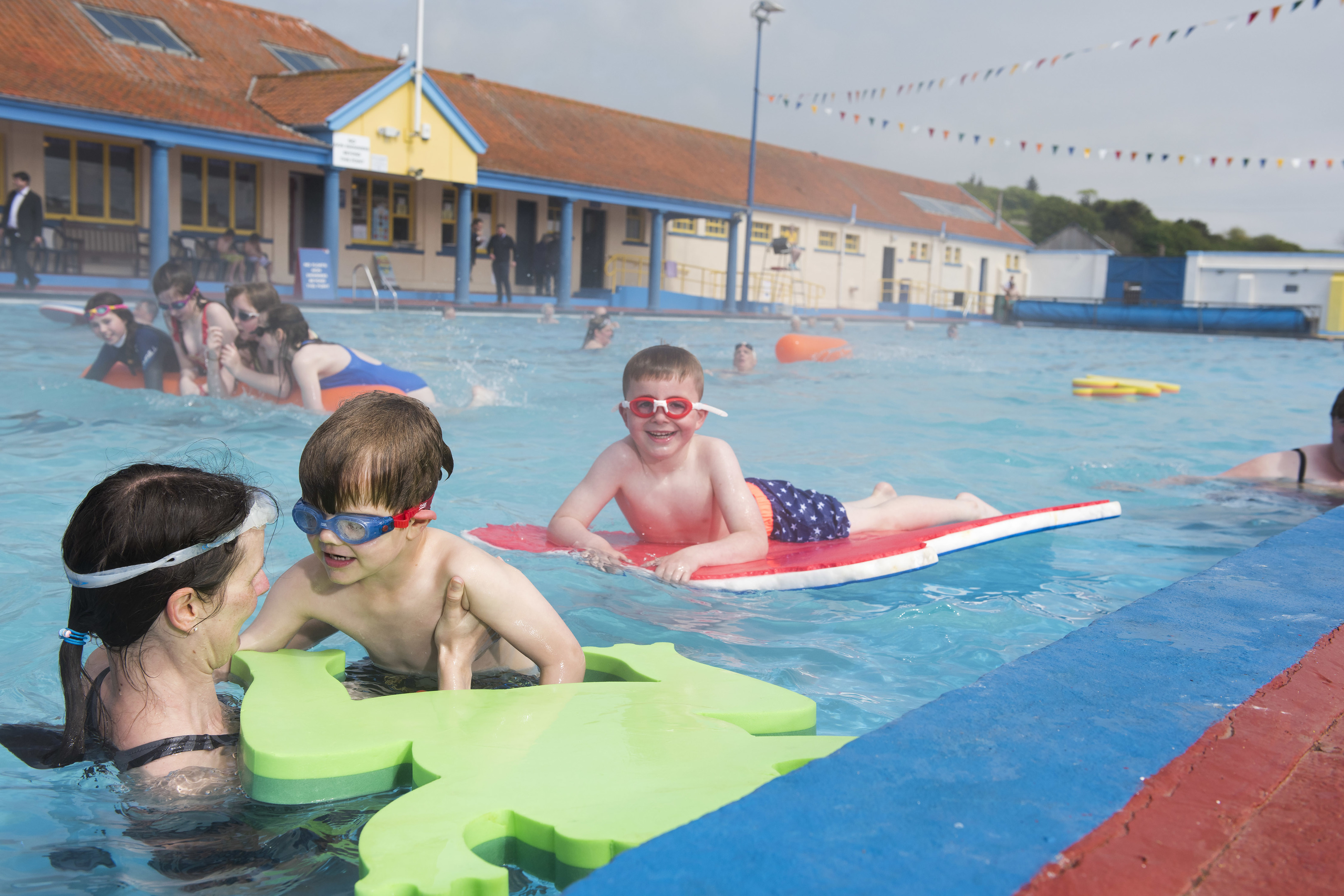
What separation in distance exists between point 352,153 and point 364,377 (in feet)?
41.7

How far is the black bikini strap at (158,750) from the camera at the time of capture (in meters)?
2.05

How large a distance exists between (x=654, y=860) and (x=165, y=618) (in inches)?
46.5

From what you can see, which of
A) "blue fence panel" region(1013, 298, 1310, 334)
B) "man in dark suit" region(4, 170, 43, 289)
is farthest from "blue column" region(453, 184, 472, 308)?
"blue fence panel" region(1013, 298, 1310, 334)

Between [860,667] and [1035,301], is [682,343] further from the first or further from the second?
[1035,301]

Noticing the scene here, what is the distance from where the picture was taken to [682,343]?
16266mm

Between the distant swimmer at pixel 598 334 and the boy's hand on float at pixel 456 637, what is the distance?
11145 millimetres

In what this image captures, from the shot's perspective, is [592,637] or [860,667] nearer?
[860,667]

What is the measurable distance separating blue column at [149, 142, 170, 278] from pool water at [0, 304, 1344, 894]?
302cm

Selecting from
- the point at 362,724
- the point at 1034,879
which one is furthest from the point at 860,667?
the point at 1034,879

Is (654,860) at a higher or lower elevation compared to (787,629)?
higher

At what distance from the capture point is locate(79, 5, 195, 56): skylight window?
59.0ft

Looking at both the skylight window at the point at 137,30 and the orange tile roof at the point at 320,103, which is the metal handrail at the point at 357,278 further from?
the skylight window at the point at 137,30

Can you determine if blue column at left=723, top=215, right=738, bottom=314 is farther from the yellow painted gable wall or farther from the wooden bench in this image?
the wooden bench

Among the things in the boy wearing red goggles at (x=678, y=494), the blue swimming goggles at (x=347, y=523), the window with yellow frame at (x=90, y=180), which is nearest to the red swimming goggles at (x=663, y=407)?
the boy wearing red goggles at (x=678, y=494)
